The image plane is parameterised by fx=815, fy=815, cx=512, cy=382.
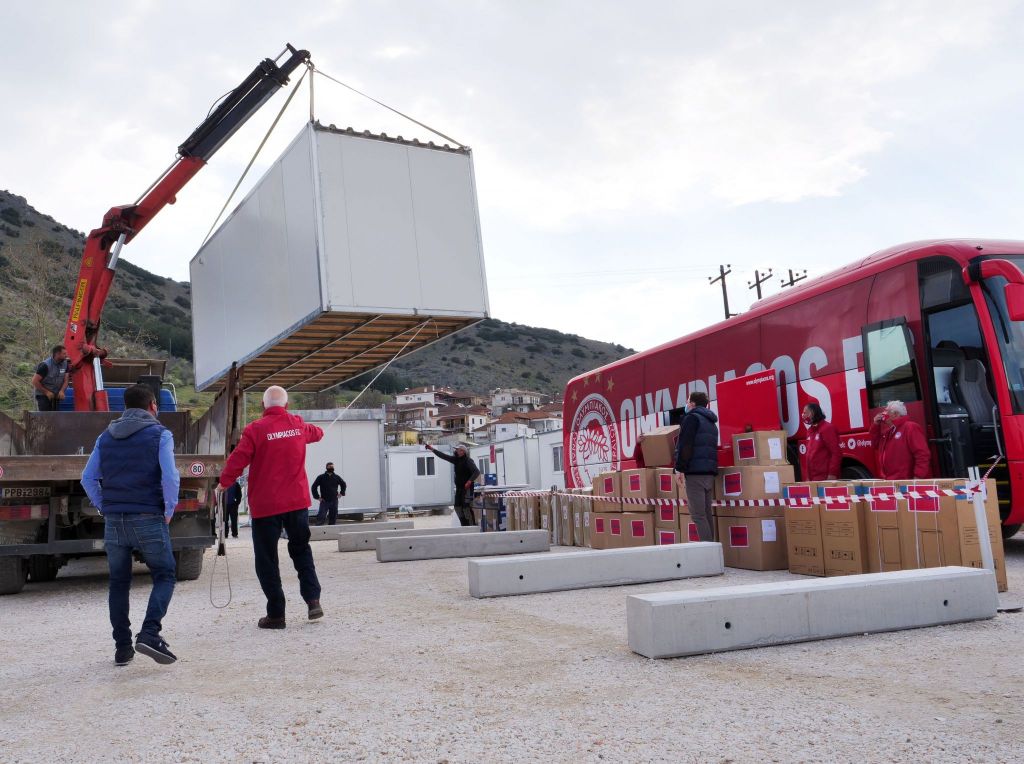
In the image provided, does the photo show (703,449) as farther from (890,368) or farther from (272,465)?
(272,465)

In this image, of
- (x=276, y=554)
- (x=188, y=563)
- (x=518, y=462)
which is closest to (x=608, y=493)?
(x=188, y=563)

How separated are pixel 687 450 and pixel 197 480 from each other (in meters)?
5.14

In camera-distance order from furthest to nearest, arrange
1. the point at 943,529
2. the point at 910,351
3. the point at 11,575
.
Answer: the point at 910,351
the point at 11,575
the point at 943,529

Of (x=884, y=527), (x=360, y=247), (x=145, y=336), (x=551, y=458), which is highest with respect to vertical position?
(x=145, y=336)

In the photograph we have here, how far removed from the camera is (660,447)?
1001 cm

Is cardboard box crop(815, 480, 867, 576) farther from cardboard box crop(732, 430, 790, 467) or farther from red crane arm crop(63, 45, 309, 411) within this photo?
red crane arm crop(63, 45, 309, 411)

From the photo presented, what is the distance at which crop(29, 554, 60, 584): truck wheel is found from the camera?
9.25 m

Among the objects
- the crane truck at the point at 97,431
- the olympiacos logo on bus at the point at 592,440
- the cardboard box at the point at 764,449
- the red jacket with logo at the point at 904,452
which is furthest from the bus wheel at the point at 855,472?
the crane truck at the point at 97,431

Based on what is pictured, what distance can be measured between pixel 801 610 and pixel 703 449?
406 cm

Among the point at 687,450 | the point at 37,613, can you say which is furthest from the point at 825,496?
the point at 37,613

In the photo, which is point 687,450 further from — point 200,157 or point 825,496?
point 200,157

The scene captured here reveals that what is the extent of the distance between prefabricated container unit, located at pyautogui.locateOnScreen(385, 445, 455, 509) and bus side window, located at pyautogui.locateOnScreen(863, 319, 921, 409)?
20880 millimetres

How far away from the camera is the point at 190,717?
3.66 m

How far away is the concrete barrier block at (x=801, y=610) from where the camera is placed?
4.52m
